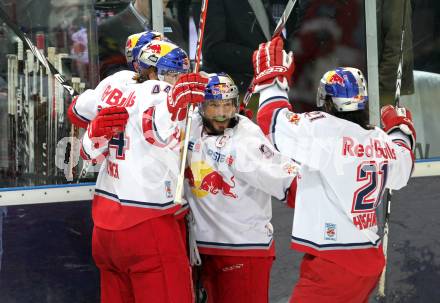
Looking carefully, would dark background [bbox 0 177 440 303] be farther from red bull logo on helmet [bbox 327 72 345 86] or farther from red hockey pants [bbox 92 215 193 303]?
red bull logo on helmet [bbox 327 72 345 86]

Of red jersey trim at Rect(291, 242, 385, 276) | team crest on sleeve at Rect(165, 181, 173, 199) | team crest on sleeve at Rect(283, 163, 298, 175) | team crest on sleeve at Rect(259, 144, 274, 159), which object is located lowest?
red jersey trim at Rect(291, 242, 385, 276)

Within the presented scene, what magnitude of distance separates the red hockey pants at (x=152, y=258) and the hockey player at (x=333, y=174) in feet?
1.46

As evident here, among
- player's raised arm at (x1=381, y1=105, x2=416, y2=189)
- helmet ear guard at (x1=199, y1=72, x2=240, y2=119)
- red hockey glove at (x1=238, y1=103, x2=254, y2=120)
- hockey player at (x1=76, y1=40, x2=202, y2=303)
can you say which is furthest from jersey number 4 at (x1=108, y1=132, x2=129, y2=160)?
player's raised arm at (x1=381, y1=105, x2=416, y2=189)

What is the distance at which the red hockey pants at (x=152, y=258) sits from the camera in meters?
3.20

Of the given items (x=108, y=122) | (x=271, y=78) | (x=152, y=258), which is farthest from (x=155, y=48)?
(x=152, y=258)

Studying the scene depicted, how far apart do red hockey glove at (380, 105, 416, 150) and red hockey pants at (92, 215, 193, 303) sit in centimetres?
95

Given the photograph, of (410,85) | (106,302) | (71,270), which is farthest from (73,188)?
(410,85)

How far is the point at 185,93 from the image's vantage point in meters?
2.98

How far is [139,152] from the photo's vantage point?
3213 millimetres

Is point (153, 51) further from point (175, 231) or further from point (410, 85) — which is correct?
point (410, 85)

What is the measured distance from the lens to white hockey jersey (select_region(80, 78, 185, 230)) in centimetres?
319

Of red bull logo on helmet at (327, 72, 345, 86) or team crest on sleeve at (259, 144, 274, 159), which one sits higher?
red bull logo on helmet at (327, 72, 345, 86)

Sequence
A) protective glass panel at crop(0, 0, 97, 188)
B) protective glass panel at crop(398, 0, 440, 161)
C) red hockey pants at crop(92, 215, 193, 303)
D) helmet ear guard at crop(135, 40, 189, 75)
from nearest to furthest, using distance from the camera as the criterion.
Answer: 1. red hockey pants at crop(92, 215, 193, 303)
2. helmet ear guard at crop(135, 40, 189, 75)
3. protective glass panel at crop(0, 0, 97, 188)
4. protective glass panel at crop(398, 0, 440, 161)

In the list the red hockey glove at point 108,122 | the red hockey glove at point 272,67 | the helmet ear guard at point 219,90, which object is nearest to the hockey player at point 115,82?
the red hockey glove at point 108,122
